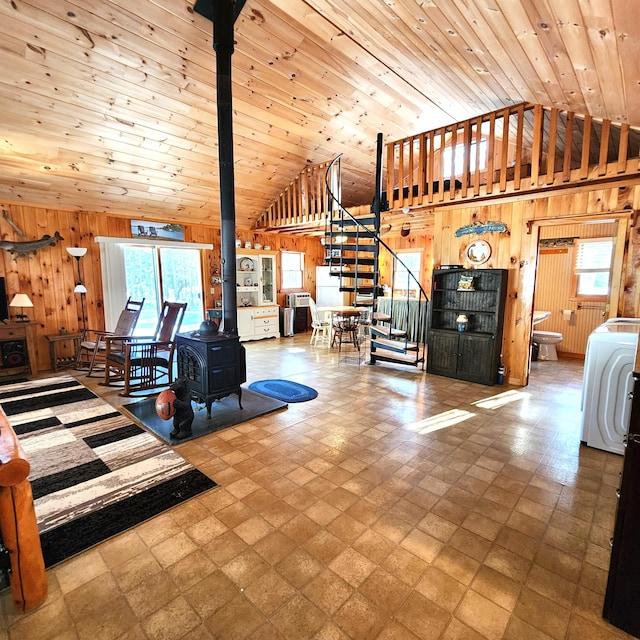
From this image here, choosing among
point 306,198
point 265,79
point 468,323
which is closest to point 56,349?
point 306,198

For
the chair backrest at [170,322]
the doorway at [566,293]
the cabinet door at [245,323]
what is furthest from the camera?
the cabinet door at [245,323]

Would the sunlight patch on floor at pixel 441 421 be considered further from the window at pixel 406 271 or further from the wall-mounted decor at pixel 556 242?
the window at pixel 406 271

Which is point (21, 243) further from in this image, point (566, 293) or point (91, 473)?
point (566, 293)

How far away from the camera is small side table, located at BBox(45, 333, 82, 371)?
196 inches

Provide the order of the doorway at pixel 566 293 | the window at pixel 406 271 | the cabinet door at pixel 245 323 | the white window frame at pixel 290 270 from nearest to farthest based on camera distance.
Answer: the doorway at pixel 566 293 → the cabinet door at pixel 245 323 → the white window frame at pixel 290 270 → the window at pixel 406 271

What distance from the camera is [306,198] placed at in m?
6.30

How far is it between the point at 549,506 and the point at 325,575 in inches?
58.0

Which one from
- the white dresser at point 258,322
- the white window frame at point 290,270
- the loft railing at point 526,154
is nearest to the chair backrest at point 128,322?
the white dresser at point 258,322

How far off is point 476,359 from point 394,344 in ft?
3.81

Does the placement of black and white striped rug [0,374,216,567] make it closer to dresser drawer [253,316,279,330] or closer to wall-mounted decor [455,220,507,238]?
dresser drawer [253,316,279,330]

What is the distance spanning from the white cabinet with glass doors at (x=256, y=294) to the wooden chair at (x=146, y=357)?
3.05 meters

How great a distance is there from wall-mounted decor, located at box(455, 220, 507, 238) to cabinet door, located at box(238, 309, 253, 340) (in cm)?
450

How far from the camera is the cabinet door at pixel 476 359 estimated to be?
14.8 feet

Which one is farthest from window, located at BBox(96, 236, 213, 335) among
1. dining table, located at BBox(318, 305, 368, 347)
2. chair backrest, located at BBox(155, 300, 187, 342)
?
dining table, located at BBox(318, 305, 368, 347)
